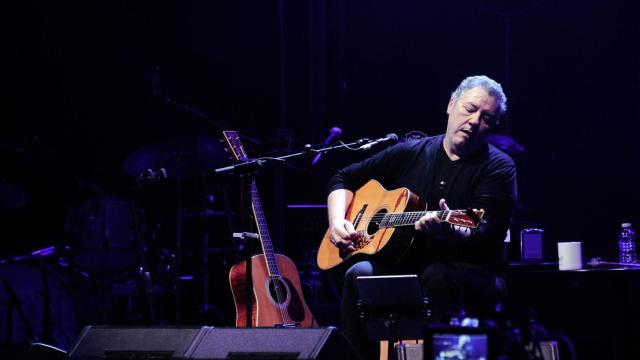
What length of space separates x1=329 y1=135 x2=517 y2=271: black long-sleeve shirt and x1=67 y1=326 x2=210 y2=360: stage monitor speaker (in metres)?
1.23

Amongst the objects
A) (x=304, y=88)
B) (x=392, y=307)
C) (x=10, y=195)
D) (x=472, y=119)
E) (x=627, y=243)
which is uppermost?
(x=304, y=88)

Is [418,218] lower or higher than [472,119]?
lower

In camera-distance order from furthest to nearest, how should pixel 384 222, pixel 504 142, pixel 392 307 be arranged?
1. pixel 504 142
2. pixel 384 222
3. pixel 392 307

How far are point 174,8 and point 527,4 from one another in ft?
10.7

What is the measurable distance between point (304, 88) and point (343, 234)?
10.8 feet

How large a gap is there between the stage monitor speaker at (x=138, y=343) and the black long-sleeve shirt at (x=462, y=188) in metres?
1.23

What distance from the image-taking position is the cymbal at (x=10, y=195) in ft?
19.3

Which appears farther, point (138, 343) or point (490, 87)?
point (490, 87)

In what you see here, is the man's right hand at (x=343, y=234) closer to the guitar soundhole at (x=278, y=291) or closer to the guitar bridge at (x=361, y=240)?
the guitar bridge at (x=361, y=240)

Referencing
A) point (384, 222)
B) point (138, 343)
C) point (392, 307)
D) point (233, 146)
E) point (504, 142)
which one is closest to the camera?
point (138, 343)

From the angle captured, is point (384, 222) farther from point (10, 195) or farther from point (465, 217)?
point (10, 195)

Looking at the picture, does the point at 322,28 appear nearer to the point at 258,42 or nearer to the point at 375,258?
the point at 258,42

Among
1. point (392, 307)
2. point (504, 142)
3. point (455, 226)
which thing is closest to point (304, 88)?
point (504, 142)

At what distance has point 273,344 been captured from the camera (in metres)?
2.94
